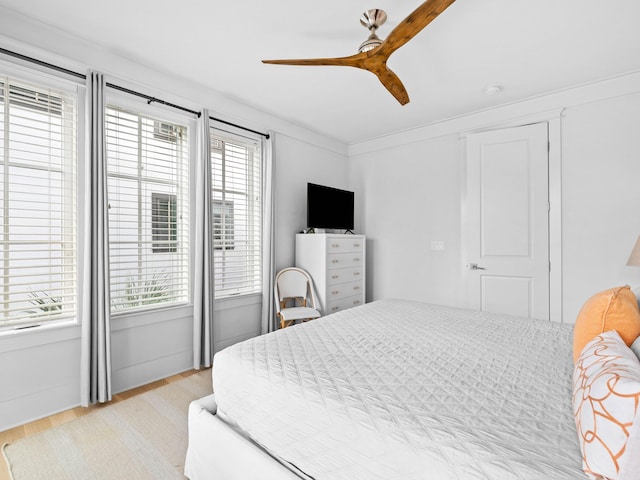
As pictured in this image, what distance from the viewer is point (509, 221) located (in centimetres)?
342

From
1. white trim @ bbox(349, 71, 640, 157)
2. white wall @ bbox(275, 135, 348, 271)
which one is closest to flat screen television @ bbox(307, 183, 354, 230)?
white wall @ bbox(275, 135, 348, 271)

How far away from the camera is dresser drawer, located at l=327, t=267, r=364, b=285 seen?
3.73 metres

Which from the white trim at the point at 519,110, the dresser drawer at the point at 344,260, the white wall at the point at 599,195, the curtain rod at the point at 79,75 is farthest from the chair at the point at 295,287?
the white wall at the point at 599,195

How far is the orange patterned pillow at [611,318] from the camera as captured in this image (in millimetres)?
1268

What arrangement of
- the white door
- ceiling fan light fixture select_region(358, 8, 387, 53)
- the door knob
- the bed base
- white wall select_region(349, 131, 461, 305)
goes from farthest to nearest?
white wall select_region(349, 131, 461, 305)
the door knob
the white door
ceiling fan light fixture select_region(358, 8, 387, 53)
the bed base

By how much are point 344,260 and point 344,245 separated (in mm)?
179

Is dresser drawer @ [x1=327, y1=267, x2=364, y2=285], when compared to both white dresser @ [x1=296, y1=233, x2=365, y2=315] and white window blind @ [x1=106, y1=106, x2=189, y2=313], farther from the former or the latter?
white window blind @ [x1=106, y1=106, x2=189, y2=313]

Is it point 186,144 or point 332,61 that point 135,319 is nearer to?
point 186,144

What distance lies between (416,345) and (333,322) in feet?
1.99

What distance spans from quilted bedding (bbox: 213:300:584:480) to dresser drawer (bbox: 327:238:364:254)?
1.83 m

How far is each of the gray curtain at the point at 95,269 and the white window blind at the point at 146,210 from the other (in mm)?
206

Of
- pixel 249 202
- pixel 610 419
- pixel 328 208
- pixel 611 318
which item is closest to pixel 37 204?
pixel 249 202

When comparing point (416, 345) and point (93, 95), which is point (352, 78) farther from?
point (416, 345)

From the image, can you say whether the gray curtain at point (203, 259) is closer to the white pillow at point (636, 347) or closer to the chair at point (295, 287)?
the chair at point (295, 287)
